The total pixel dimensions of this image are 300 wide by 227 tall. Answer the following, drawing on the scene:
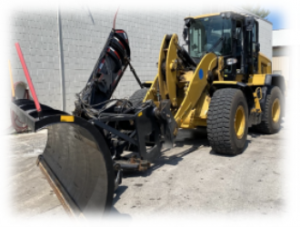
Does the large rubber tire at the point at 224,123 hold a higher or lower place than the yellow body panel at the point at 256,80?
lower

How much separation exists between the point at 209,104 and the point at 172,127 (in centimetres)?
106

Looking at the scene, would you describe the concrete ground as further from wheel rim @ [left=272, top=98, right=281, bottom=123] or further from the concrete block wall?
the concrete block wall

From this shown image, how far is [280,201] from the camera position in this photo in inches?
135

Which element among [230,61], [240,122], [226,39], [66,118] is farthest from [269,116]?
[66,118]

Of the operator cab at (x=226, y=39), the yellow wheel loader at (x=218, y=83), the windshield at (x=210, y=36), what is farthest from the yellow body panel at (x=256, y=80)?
the windshield at (x=210, y=36)

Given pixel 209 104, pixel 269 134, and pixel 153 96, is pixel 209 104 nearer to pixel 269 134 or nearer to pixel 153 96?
pixel 153 96

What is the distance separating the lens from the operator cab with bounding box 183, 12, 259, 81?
6055mm

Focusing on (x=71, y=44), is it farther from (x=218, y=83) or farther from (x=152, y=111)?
(x=152, y=111)

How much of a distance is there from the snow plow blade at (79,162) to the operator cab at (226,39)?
3675 millimetres

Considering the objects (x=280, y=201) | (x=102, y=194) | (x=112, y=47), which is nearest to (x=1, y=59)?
(x=112, y=47)

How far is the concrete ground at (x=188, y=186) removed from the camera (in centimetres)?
328

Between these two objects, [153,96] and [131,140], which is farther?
[153,96]

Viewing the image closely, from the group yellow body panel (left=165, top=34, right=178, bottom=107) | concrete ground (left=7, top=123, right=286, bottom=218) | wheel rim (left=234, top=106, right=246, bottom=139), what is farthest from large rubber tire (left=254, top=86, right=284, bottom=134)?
yellow body panel (left=165, top=34, right=178, bottom=107)

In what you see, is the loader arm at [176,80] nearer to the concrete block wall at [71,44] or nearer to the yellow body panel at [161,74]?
the yellow body panel at [161,74]
